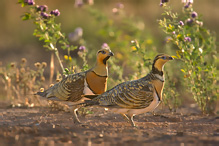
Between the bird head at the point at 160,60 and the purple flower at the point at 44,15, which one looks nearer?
the bird head at the point at 160,60

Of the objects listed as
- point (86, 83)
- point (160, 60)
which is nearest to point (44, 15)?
point (86, 83)

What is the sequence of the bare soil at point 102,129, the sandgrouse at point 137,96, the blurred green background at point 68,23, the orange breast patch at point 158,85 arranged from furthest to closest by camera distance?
the blurred green background at point 68,23, the orange breast patch at point 158,85, the sandgrouse at point 137,96, the bare soil at point 102,129

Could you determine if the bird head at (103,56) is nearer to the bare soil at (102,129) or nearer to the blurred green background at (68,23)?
the bare soil at (102,129)

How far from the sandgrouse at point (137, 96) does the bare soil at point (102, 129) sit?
316mm

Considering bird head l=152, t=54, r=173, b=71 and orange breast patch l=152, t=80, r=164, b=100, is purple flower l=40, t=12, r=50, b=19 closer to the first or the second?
bird head l=152, t=54, r=173, b=71

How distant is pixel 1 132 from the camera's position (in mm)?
5379

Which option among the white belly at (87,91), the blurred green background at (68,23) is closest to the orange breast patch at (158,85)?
the white belly at (87,91)

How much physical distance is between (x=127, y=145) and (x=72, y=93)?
1532mm

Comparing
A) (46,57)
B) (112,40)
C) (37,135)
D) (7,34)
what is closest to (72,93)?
(37,135)

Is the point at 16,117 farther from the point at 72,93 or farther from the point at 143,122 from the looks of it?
the point at 143,122

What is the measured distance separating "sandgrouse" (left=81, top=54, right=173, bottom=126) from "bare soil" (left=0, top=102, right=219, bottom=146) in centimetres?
32

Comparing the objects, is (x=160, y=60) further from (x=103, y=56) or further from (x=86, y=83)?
(x=86, y=83)

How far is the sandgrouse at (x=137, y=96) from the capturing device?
5582mm

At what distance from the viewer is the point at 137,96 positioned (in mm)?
5586
